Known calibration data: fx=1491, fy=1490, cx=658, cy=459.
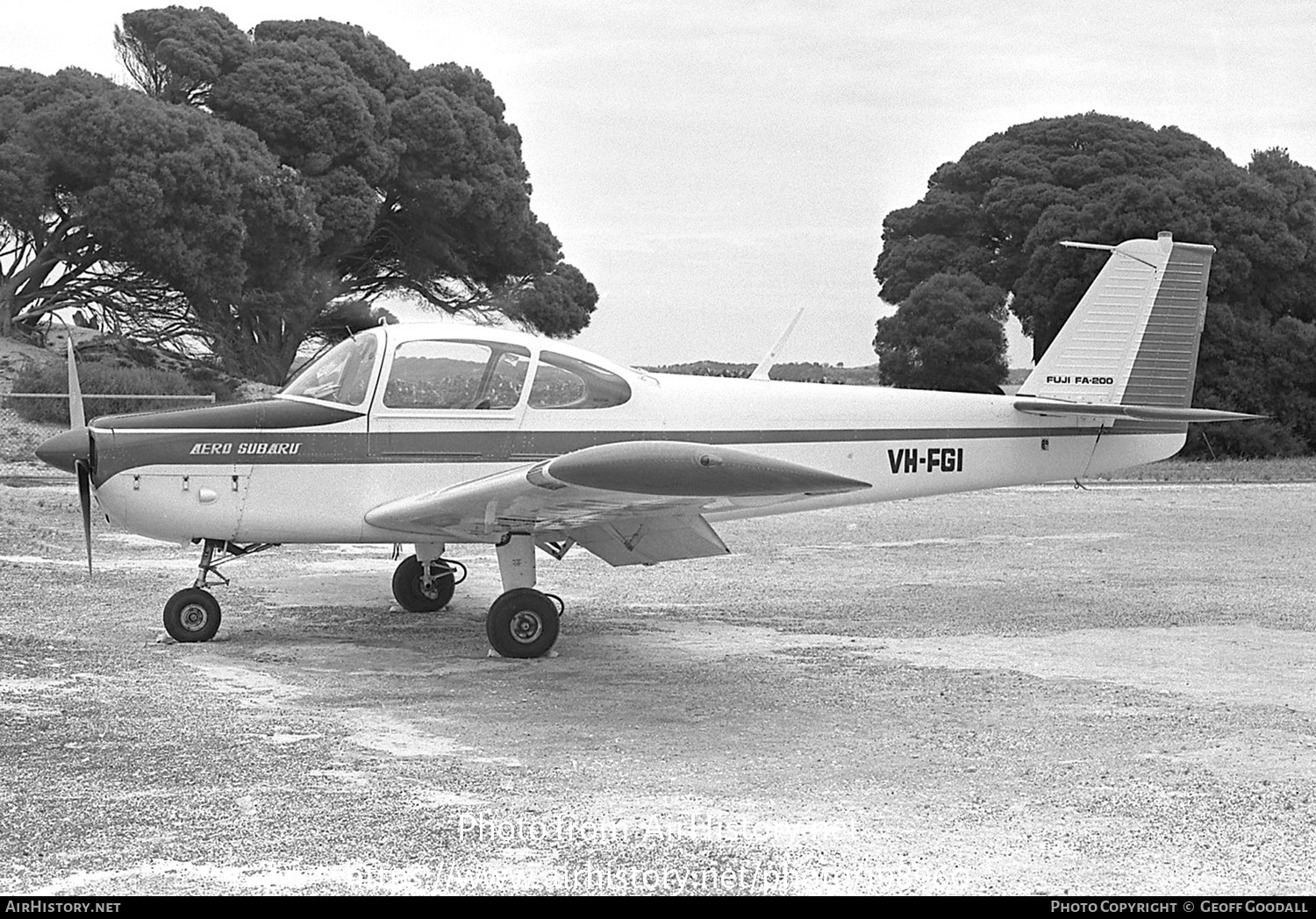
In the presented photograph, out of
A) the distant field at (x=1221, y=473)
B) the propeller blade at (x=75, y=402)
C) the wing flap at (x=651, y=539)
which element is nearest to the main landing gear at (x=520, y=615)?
the wing flap at (x=651, y=539)

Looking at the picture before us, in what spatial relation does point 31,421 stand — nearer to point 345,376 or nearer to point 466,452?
point 345,376

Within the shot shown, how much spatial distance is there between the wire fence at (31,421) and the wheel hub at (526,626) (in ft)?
49.3

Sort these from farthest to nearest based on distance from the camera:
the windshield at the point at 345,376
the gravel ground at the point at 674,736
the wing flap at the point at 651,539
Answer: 1. the windshield at the point at 345,376
2. the wing flap at the point at 651,539
3. the gravel ground at the point at 674,736

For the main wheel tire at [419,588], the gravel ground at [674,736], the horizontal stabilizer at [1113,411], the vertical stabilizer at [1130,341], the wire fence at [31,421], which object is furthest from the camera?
the wire fence at [31,421]

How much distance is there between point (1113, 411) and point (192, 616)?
6486 millimetres

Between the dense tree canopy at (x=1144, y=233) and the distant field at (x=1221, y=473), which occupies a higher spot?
the dense tree canopy at (x=1144, y=233)

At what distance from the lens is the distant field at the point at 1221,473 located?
82.5ft

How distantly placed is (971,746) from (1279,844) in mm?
1691

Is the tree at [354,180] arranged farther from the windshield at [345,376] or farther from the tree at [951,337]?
the windshield at [345,376]

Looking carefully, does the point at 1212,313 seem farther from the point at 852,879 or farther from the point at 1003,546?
the point at 852,879

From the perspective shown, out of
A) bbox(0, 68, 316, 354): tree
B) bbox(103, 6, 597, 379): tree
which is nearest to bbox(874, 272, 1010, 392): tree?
bbox(103, 6, 597, 379): tree

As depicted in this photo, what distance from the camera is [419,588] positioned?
10.8 m

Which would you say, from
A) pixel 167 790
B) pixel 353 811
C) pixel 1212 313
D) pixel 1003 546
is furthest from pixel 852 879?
pixel 1212 313

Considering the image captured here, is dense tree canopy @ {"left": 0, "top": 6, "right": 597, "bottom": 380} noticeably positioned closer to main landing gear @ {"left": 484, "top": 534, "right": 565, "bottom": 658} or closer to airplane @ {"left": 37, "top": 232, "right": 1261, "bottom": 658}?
airplane @ {"left": 37, "top": 232, "right": 1261, "bottom": 658}
